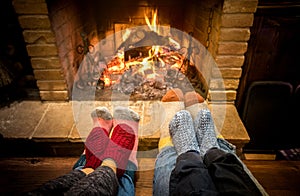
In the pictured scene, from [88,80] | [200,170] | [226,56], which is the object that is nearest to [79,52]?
[88,80]

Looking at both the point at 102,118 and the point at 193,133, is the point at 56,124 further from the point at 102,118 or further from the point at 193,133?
the point at 193,133

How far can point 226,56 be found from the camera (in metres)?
1.29

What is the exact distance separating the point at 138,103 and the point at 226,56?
610mm

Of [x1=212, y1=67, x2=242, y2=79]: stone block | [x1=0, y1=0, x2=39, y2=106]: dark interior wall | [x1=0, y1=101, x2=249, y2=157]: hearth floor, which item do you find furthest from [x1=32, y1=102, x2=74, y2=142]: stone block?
[x1=212, y1=67, x2=242, y2=79]: stone block

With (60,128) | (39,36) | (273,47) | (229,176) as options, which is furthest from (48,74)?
(273,47)

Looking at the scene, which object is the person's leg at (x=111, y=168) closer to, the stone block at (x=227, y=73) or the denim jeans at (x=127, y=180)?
the denim jeans at (x=127, y=180)

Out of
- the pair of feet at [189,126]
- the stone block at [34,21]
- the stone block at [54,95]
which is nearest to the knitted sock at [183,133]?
the pair of feet at [189,126]

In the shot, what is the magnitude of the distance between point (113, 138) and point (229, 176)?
1.99 ft

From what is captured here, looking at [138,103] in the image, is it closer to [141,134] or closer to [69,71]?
[141,134]

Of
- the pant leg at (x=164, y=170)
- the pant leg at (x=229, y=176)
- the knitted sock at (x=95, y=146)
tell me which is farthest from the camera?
the knitted sock at (x=95, y=146)

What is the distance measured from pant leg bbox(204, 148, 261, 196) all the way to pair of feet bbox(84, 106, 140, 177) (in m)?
0.41

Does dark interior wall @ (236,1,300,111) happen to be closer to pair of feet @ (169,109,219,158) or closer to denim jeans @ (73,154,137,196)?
pair of feet @ (169,109,219,158)

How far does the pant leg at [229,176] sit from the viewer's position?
0.73m

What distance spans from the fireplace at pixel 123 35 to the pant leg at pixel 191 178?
2.10ft
